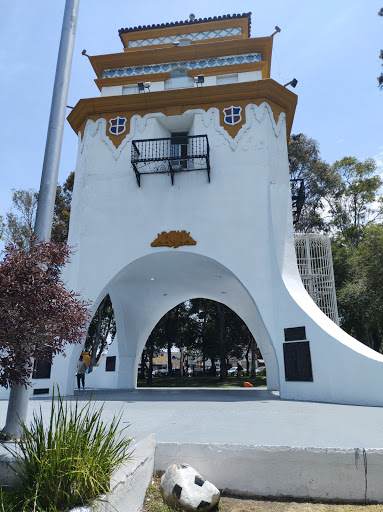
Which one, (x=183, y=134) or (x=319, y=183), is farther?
(x=319, y=183)

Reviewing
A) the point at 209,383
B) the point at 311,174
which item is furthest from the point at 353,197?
the point at 209,383

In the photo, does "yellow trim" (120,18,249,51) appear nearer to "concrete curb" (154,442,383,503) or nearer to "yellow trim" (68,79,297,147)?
"yellow trim" (68,79,297,147)

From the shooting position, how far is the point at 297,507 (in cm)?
375

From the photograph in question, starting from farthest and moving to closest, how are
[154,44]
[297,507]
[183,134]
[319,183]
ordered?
1. [319,183]
2. [154,44]
3. [183,134]
4. [297,507]

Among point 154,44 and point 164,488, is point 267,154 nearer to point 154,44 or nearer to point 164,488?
point 154,44

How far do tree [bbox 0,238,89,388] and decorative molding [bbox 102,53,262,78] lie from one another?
11922 millimetres

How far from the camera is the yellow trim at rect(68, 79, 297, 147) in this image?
12.5 m

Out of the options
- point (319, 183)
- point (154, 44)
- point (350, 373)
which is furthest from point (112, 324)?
point (350, 373)

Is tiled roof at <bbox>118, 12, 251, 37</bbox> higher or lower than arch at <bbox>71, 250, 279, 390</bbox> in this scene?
higher

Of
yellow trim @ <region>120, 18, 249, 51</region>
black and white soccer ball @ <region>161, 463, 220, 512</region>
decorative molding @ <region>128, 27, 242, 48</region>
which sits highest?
yellow trim @ <region>120, 18, 249, 51</region>

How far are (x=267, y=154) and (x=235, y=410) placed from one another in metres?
7.60

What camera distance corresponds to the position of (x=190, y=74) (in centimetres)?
1362

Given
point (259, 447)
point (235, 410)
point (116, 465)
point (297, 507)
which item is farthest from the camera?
point (235, 410)

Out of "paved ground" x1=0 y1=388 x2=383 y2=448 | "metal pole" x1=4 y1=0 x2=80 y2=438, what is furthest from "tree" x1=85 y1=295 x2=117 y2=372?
"metal pole" x1=4 y1=0 x2=80 y2=438
